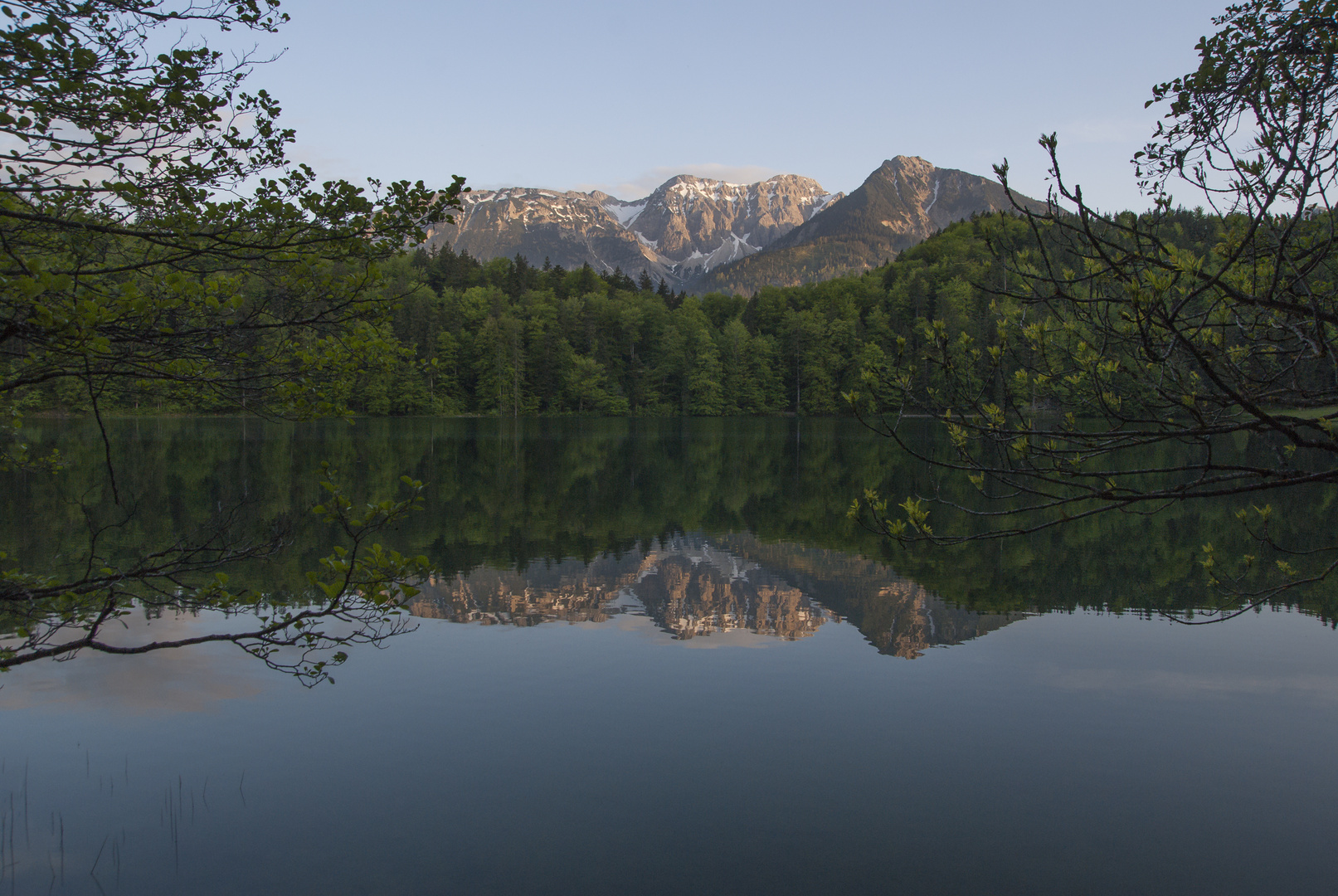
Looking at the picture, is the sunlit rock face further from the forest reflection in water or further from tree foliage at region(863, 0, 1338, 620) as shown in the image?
tree foliage at region(863, 0, 1338, 620)

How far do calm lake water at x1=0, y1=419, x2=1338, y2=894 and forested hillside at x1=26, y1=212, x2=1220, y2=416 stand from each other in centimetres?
8058

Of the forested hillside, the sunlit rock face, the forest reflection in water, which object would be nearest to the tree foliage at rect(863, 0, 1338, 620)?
the forest reflection in water

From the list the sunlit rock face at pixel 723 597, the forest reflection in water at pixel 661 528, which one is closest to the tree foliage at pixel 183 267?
the forest reflection in water at pixel 661 528

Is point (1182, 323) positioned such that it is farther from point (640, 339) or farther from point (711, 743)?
point (640, 339)

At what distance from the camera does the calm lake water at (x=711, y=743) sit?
6301 mm

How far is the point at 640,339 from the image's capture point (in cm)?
11306

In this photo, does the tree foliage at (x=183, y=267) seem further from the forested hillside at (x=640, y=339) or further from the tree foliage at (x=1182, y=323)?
the forested hillside at (x=640, y=339)

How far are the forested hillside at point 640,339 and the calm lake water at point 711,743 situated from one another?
3172 inches

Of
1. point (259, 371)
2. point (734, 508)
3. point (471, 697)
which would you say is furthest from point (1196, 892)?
point (734, 508)

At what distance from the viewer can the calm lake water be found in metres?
6.30

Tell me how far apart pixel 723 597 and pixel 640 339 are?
99.8 meters

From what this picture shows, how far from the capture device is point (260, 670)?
34.3 ft

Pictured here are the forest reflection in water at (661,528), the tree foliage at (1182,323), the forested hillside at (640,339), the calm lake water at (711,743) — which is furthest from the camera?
the forested hillside at (640,339)

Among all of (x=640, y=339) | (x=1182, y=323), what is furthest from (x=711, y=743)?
(x=640, y=339)
